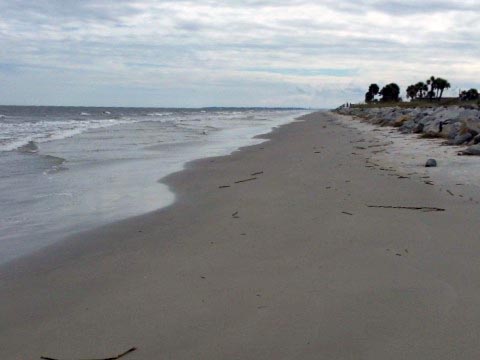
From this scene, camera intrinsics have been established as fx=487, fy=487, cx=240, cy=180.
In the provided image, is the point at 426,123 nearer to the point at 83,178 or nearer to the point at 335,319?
the point at 83,178

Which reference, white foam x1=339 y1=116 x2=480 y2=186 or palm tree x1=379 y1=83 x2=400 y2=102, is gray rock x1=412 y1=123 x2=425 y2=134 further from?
palm tree x1=379 y1=83 x2=400 y2=102

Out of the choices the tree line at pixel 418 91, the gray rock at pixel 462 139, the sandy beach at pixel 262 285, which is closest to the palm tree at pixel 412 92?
Result: the tree line at pixel 418 91

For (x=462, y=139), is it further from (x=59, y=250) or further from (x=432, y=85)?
(x=432, y=85)

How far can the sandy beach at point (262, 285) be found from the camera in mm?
2785

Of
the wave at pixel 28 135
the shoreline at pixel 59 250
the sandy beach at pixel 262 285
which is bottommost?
the wave at pixel 28 135

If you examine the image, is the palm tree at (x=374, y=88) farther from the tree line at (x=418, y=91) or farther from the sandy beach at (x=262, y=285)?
the sandy beach at (x=262, y=285)

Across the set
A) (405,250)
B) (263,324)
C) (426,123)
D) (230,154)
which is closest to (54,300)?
(263,324)

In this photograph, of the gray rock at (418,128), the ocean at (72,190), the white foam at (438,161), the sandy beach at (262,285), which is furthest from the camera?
the gray rock at (418,128)

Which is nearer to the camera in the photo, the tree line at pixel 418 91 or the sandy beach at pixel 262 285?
the sandy beach at pixel 262 285

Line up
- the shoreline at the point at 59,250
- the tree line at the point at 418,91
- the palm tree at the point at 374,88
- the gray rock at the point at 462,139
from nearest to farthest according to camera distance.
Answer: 1. the shoreline at the point at 59,250
2. the gray rock at the point at 462,139
3. the tree line at the point at 418,91
4. the palm tree at the point at 374,88

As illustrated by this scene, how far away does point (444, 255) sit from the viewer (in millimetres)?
4105

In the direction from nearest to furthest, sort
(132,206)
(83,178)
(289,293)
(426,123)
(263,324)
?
1. (263,324)
2. (289,293)
3. (132,206)
4. (83,178)
5. (426,123)

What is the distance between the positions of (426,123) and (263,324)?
17.2 metres

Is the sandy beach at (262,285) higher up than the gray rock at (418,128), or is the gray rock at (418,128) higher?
the sandy beach at (262,285)
